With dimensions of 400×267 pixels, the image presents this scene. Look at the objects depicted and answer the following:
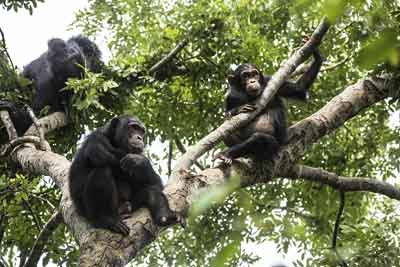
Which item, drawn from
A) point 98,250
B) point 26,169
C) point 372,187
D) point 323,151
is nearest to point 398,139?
point 323,151

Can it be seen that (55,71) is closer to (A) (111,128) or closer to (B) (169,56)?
(B) (169,56)

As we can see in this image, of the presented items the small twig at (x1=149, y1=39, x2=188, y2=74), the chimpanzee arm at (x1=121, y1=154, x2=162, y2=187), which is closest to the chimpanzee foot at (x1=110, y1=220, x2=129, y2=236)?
the chimpanzee arm at (x1=121, y1=154, x2=162, y2=187)

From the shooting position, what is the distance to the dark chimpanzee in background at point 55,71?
674 centimetres

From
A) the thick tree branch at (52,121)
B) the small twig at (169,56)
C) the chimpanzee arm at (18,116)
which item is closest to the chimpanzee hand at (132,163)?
the thick tree branch at (52,121)

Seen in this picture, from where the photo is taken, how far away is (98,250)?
2980 millimetres

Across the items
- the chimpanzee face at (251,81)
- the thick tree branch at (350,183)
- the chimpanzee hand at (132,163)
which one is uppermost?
the chimpanzee face at (251,81)

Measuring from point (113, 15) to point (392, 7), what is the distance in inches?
201

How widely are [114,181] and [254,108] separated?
1319mm

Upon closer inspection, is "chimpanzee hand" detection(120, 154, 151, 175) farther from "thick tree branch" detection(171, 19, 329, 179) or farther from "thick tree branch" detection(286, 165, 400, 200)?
"thick tree branch" detection(286, 165, 400, 200)

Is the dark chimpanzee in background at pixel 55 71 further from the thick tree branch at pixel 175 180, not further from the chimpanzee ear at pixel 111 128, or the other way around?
the chimpanzee ear at pixel 111 128

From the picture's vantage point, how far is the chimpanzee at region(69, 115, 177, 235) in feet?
11.7

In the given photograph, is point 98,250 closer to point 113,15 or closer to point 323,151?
point 323,151

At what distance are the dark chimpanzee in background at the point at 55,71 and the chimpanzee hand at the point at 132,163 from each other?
114 inches

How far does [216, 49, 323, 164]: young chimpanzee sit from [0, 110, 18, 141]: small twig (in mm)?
2250
